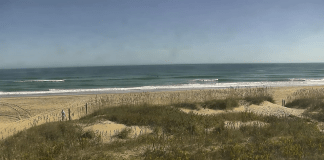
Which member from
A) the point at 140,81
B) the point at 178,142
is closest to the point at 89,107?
the point at 178,142

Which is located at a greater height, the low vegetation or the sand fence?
the low vegetation

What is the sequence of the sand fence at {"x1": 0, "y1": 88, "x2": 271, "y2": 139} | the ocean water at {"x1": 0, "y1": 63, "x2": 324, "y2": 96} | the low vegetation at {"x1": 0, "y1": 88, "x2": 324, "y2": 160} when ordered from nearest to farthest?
1. the low vegetation at {"x1": 0, "y1": 88, "x2": 324, "y2": 160}
2. the sand fence at {"x1": 0, "y1": 88, "x2": 271, "y2": 139}
3. the ocean water at {"x1": 0, "y1": 63, "x2": 324, "y2": 96}

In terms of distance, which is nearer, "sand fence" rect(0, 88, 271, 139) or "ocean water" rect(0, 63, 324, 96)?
"sand fence" rect(0, 88, 271, 139)

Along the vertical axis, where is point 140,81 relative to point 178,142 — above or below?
below

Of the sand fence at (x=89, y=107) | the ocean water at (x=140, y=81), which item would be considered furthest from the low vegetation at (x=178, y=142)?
the ocean water at (x=140, y=81)

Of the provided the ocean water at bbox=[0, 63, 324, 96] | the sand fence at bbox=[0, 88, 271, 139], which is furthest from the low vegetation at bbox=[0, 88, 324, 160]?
the ocean water at bbox=[0, 63, 324, 96]

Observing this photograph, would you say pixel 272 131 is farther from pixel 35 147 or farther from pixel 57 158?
pixel 35 147

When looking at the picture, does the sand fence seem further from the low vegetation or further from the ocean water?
the ocean water

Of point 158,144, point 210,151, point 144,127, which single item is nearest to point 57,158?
point 158,144

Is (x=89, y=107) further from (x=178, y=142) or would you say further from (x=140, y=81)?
(x=140, y=81)

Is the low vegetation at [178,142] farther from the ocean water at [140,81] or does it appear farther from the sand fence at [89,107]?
the ocean water at [140,81]
